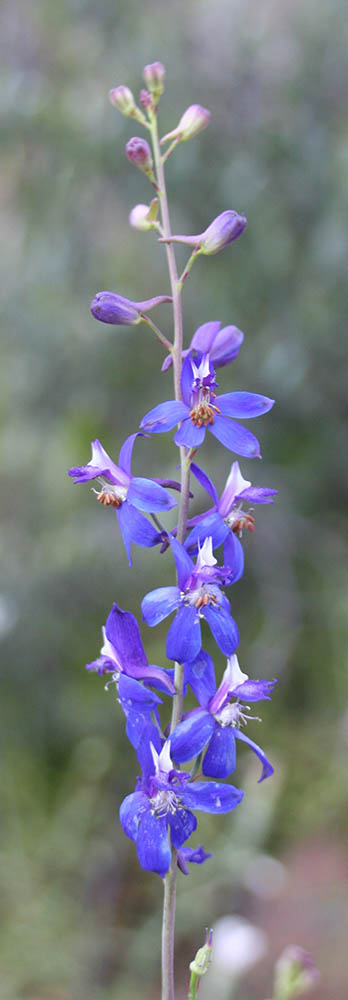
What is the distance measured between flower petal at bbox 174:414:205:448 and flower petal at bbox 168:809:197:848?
1.55ft

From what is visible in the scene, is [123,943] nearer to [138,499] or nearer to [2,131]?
[138,499]

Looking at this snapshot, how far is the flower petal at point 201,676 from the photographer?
3.60 feet

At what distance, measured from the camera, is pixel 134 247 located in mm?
4812

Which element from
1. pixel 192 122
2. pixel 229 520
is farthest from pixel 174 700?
pixel 192 122

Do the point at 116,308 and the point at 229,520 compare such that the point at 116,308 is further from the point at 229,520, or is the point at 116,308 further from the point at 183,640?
the point at 183,640

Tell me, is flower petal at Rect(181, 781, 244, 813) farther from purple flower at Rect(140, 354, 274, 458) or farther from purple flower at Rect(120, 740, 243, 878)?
purple flower at Rect(140, 354, 274, 458)

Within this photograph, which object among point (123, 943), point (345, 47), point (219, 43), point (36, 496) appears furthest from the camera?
point (36, 496)

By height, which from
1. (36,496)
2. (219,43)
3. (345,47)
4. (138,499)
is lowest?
(138,499)

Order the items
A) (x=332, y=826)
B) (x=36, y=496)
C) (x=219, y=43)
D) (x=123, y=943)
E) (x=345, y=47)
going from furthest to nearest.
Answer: (x=36, y=496) → (x=219, y=43) → (x=345, y=47) → (x=332, y=826) → (x=123, y=943)

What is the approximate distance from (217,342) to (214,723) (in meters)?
0.55

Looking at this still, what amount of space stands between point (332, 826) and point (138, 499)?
300cm

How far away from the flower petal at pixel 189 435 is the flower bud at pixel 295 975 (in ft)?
2.96

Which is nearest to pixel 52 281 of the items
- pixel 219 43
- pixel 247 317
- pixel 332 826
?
pixel 247 317

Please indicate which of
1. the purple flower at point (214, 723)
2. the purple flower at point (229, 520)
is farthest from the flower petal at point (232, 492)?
the purple flower at point (214, 723)
